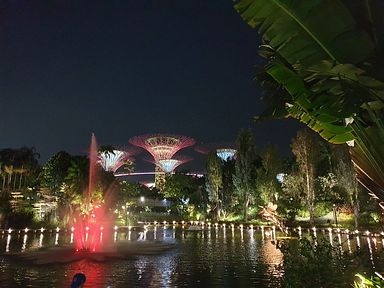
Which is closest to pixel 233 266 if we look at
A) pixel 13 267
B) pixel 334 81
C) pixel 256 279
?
pixel 256 279

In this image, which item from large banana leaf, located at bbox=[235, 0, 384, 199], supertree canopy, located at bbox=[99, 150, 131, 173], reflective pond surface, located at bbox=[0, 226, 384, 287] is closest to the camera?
large banana leaf, located at bbox=[235, 0, 384, 199]

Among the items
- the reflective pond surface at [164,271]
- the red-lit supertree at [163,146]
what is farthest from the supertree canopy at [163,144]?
the reflective pond surface at [164,271]

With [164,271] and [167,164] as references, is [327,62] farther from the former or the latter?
[167,164]

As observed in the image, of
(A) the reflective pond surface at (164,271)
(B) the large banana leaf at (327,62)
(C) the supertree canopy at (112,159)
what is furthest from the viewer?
(C) the supertree canopy at (112,159)

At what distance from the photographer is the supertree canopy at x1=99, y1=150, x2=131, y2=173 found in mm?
61097

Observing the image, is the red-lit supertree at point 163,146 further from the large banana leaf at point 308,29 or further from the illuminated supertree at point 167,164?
the large banana leaf at point 308,29

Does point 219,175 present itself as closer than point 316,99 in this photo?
No

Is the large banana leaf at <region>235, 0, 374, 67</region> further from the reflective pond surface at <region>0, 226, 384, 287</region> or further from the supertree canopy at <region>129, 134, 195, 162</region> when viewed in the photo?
the supertree canopy at <region>129, 134, 195, 162</region>

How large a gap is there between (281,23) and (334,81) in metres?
0.99

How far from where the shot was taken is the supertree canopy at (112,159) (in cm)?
6110

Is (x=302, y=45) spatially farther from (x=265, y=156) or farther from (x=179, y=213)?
(x=179, y=213)

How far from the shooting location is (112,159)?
63281 mm

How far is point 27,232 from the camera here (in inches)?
1200

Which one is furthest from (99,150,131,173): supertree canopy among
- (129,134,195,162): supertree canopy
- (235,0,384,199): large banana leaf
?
(235,0,384,199): large banana leaf
